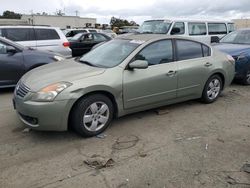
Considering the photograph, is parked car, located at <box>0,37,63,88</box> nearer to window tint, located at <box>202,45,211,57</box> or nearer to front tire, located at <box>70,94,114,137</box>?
front tire, located at <box>70,94,114,137</box>

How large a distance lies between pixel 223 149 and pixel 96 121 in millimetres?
1854

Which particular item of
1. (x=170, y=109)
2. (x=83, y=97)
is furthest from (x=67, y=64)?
(x=170, y=109)

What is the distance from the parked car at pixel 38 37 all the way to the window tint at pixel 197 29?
A: 4.95m

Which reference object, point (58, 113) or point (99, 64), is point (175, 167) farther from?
point (99, 64)

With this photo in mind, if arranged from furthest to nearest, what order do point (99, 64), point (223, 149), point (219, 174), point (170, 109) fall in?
point (170, 109), point (99, 64), point (223, 149), point (219, 174)

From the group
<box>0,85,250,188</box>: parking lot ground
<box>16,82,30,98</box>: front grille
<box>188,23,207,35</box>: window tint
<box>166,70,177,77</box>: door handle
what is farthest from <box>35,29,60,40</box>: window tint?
<box>166,70,177,77</box>: door handle

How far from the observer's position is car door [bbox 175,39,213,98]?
571 centimetres

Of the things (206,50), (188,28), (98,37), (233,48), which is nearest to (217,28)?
(188,28)

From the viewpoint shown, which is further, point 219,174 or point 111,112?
point 111,112

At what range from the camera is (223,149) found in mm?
4250

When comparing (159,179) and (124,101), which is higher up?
(124,101)

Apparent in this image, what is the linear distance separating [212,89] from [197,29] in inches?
268

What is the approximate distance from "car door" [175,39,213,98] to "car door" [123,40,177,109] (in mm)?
179

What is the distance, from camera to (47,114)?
13.9 feet
